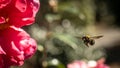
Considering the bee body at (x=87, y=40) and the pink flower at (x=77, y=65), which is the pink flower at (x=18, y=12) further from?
the pink flower at (x=77, y=65)

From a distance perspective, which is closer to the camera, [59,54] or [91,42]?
[91,42]

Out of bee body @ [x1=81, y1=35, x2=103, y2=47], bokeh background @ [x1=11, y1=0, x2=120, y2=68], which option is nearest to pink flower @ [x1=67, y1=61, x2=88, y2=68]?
bokeh background @ [x1=11, y1=0, x2=120, y2=68]

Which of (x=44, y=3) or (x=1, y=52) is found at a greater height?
(x=44, y=3)

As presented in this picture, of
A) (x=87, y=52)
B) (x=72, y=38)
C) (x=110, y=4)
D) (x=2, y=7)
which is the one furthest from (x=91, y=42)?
(x=110, y=4)

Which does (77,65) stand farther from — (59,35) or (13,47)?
(13,47)

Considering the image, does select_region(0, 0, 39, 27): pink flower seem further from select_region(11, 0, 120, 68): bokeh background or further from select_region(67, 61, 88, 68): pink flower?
select_region(67, 61, 88, 68): pink flower

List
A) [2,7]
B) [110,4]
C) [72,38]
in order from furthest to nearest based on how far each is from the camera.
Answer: [110,4], [72,38], [2,7]

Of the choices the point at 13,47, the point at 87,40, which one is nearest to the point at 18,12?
the point at 13,47

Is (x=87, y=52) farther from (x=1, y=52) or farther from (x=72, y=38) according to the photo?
(x=1, y=52)
